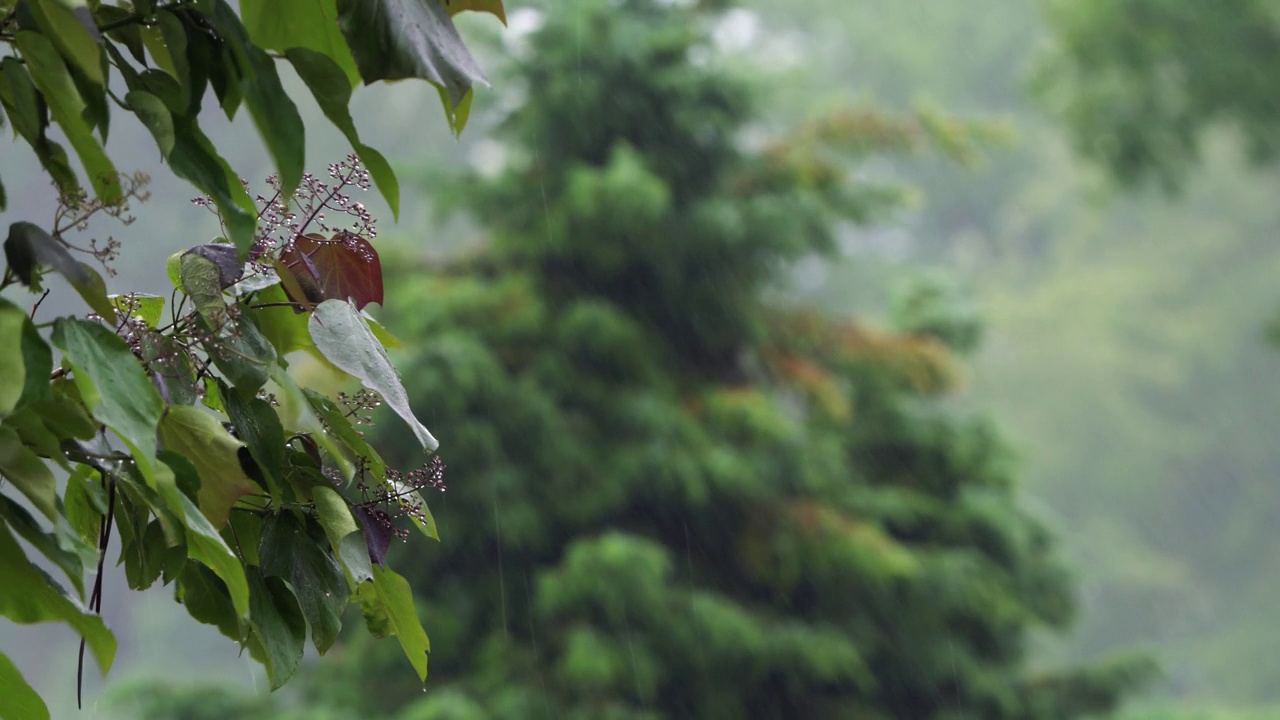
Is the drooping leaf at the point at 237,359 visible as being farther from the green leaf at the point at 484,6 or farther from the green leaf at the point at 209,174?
the green leaf at the point at 484,6

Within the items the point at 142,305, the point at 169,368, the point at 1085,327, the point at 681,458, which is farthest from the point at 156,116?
the point at 1085,327

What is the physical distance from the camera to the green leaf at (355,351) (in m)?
0.70

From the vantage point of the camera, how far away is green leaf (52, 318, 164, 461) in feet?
1.96

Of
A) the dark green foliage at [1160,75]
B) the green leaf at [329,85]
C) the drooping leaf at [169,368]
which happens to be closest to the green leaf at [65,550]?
the drooping leaf at [169,368]

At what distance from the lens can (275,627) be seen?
749 mm

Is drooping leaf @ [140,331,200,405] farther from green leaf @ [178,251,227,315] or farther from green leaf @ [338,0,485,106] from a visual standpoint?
green leaf @ [338,0,485,106]

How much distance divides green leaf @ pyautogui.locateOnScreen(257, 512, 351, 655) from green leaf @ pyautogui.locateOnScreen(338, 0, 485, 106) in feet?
0.84

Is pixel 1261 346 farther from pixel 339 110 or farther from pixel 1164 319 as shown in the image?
pixel 339 110

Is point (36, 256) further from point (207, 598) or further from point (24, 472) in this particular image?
point (207, 598)

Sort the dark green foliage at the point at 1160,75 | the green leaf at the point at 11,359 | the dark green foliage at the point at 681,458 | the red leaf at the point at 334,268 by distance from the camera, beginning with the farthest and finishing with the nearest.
Result: 1. the dark green foliage at the point at 1160,75
2. the dark green foliage at the point at 681,458
3. the red leaf at the point at 334,268
4. the green leaf at the point at 11,359

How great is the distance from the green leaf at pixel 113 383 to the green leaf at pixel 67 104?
0.08 m

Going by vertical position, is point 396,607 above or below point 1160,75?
below

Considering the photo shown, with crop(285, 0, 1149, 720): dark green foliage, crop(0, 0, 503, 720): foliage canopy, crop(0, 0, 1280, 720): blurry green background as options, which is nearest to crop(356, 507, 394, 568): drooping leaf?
crop(0, 0, 503, 720): foliage canopy

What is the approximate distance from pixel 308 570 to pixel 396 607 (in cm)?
5
